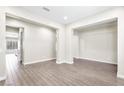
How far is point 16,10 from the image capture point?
8.05 ft

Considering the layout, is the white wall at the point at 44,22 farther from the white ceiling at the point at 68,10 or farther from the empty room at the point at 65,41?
the white ceiling at the point at 68,10

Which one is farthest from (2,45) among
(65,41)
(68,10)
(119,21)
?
(119,21)

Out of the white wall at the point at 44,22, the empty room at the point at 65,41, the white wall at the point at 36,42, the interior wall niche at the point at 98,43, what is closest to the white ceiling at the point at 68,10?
the empty room at the point at 65,41

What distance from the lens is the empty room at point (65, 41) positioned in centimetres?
252

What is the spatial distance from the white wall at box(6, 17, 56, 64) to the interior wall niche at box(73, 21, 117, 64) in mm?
2391

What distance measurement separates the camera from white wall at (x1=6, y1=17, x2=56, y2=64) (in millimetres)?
3933

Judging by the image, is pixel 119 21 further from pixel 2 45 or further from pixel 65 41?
pixel 2 45

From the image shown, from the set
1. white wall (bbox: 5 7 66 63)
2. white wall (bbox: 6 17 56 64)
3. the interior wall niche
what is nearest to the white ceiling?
white wall (bbox: 5 7 66 63)

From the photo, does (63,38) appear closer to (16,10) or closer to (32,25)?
(32,25)

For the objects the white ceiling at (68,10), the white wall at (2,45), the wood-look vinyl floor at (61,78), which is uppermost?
the white ceiling at (68,10)

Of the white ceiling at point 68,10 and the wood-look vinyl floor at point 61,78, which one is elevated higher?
the white ceiling at point 68,10

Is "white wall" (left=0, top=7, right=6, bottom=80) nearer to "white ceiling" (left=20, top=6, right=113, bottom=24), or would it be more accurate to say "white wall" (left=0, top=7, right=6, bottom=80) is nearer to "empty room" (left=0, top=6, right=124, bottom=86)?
"empty room" (left=0, top=6, right=124, bottom=86)
